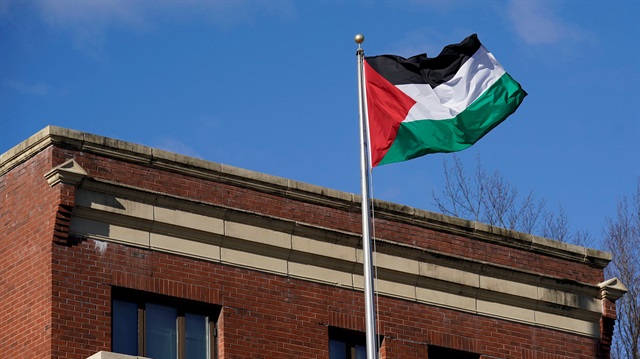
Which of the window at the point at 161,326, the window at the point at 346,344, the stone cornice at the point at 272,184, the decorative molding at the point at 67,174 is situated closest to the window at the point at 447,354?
the window at the point at 346,344

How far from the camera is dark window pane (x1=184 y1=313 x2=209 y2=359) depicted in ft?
74.3

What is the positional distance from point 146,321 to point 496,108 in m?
6.10

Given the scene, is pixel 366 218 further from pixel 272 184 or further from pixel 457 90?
pixel 272 184

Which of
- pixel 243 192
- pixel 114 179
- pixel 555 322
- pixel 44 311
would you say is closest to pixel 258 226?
pixel 243 192

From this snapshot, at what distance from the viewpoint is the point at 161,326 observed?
73.8 ft

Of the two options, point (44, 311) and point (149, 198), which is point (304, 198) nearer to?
point (149, 198)

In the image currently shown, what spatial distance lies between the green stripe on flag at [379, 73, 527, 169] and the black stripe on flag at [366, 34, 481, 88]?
0.62 metres

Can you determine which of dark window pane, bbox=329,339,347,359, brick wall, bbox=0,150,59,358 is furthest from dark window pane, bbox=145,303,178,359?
dark window pane, bbox=329,339,347,359

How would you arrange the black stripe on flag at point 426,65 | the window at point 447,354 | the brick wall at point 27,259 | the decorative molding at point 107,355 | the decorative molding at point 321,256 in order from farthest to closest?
the window at point 447,354 → the decorative molding at point 321,256 → the black stripe on flag at point 426,65 → the brick wall at point 27,259 → the decorative molding at point 107,355

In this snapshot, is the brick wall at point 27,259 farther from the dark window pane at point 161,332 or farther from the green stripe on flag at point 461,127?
the green stripe on flag at point 461,127

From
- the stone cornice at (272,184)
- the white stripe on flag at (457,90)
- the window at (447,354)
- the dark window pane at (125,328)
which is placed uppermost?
the white stripe on flag at (457,90)

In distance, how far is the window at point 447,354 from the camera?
82.0 ft

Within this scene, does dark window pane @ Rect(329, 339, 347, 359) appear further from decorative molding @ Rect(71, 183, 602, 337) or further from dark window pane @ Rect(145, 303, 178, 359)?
dark window pane @ Rect(145, 303, 178, 359)

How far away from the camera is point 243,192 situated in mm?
23828
